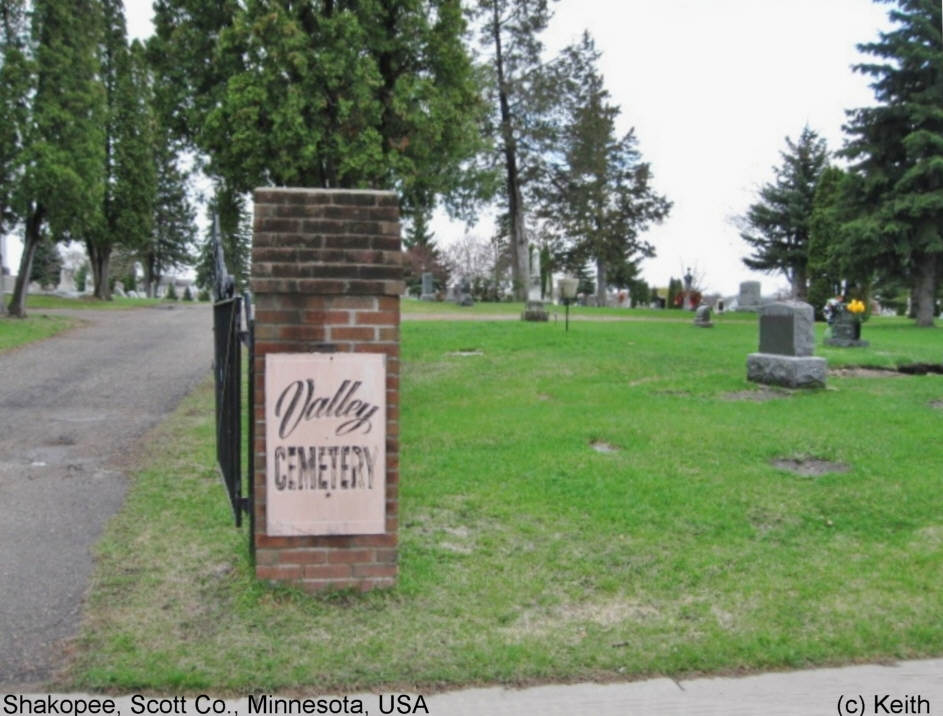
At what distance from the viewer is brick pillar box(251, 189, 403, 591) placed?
163 inches

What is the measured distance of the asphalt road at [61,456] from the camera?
3914 mm

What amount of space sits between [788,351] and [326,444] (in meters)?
8.39

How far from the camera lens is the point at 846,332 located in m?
16.8

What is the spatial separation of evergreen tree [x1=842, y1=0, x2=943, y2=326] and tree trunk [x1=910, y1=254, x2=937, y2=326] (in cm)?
3

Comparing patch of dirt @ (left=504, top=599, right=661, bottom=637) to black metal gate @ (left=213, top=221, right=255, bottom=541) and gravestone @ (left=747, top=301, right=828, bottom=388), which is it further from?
gravestone @ (left=747, top=301, right=828, bottom=388)

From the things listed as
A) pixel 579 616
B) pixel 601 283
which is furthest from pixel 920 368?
pixel 601 283

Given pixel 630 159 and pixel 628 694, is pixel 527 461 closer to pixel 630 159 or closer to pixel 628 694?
pixel 628 694

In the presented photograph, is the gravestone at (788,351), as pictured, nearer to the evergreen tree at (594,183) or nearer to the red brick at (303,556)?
the red brick at (303,556)

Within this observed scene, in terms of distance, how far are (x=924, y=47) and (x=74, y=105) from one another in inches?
1013

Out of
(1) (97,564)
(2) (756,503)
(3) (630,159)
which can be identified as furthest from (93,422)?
(3) (630,159)

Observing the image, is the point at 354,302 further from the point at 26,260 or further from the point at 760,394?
the point at 26,260

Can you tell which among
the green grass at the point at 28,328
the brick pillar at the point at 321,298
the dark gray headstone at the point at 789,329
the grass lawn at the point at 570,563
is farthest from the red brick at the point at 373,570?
the green grass at the point at 28,328

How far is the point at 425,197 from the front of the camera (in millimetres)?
22109

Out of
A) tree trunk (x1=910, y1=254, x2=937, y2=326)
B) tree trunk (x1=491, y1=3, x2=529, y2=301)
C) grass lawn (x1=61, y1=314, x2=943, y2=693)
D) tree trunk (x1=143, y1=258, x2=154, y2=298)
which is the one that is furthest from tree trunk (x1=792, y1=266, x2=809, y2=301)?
tree trunk (x1=143, y1=258, x2=154, y2=298)
